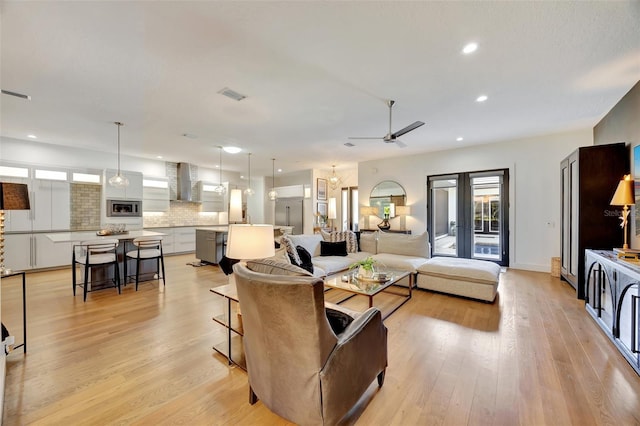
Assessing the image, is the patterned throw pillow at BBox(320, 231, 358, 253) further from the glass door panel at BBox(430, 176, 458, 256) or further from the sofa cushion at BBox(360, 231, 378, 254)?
the glass door panel at BBox(430, 176, 458, 256)

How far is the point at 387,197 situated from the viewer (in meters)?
7.47

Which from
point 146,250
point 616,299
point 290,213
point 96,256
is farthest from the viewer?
point 290,213

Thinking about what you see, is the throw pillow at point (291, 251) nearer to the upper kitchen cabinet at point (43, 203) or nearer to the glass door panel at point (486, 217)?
the glass door panel at point (486, 217)

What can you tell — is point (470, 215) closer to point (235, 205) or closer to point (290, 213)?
point (290, 213)

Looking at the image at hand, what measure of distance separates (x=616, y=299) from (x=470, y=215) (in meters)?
3.79

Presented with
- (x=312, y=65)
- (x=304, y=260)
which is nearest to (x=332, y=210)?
(x=304, y=260)

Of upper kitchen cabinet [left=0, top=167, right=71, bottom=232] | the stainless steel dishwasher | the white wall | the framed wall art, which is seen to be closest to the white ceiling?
the white wall

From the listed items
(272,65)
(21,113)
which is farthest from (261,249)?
(21,113)

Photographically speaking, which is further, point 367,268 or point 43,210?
point 43,210

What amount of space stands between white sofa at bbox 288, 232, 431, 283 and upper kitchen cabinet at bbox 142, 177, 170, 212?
4983 mm

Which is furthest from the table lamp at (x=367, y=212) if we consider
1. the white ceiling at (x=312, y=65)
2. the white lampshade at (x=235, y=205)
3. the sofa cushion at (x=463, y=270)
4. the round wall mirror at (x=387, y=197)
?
the white lampshade at (x=235, y=205)

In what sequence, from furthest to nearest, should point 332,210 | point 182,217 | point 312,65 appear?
point 332,210, point 182,217, point 312,65

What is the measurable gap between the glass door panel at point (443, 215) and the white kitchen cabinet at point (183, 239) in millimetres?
7064

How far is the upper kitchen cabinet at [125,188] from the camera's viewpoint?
633 cm
